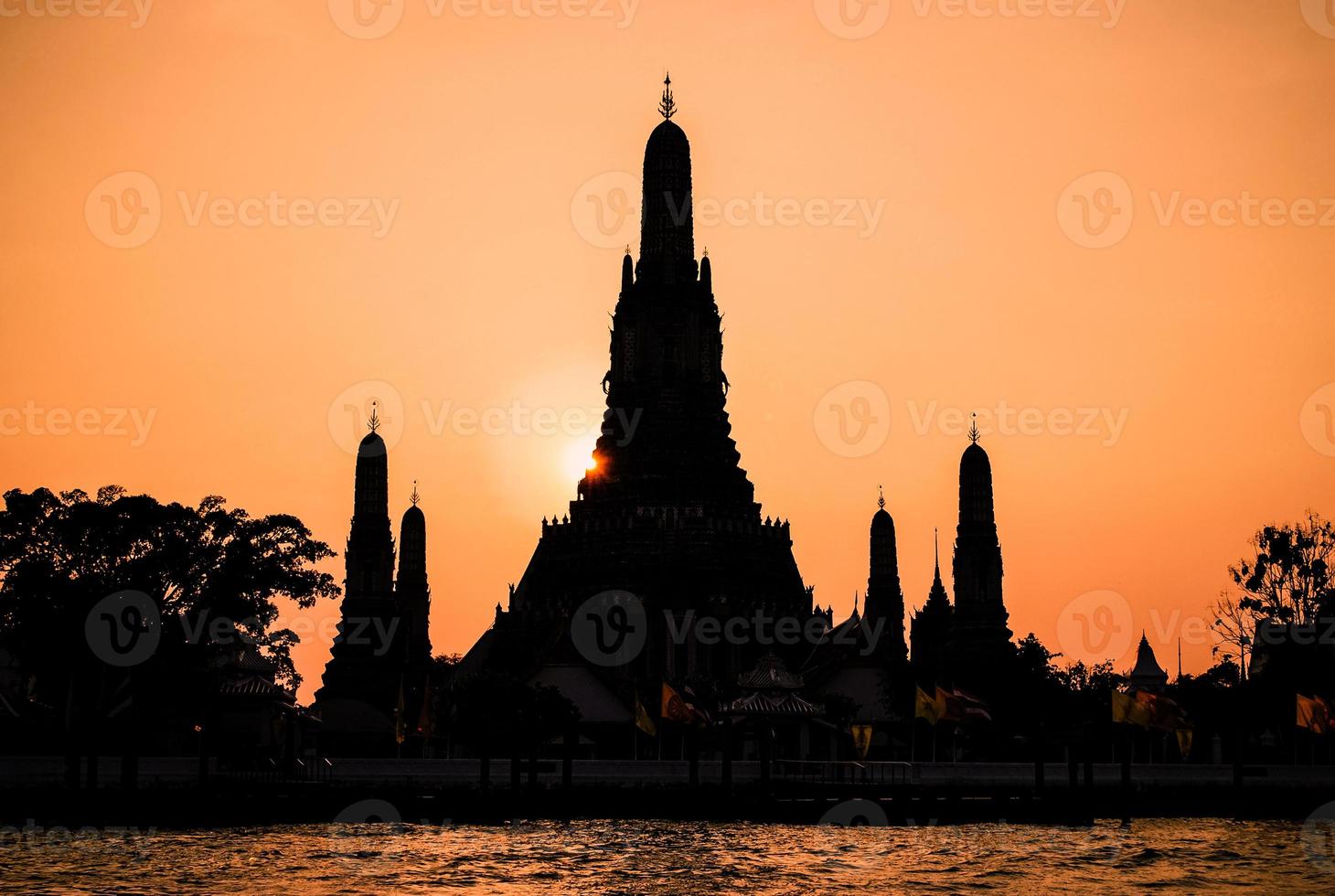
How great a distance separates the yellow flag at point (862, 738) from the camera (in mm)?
103000

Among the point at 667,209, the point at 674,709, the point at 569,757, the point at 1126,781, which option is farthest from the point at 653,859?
the point at 667,209

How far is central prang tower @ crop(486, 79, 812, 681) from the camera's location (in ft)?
421

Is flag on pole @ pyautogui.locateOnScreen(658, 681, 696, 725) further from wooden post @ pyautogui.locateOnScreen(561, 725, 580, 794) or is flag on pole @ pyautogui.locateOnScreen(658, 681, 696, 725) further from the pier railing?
wooden post @ pyautogui.locateOnScreen(561, 725, 580, 794)

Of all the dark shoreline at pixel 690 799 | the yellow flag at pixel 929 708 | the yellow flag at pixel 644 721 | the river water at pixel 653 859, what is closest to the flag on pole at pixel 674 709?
the yellow flag at pixel 644 721

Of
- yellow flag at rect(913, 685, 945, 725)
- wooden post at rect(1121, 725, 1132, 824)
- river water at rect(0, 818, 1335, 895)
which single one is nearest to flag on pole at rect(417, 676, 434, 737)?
river water at rect(0, 818, 1335, 895)

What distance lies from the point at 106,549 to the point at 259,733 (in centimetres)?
Answer: 1094

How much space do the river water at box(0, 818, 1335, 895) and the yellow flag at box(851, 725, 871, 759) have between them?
675 inches

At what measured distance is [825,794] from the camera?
289 feet

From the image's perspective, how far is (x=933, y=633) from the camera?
483 feet

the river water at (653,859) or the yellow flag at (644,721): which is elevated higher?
the yellow flag at (644,721)

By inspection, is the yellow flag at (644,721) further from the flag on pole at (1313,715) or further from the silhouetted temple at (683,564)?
the flag on pole at (1313,715)

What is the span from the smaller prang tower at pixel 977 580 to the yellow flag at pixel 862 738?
49.0 feet

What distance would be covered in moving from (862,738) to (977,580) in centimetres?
2436

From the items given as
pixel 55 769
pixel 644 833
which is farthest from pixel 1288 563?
pixel 55 769
